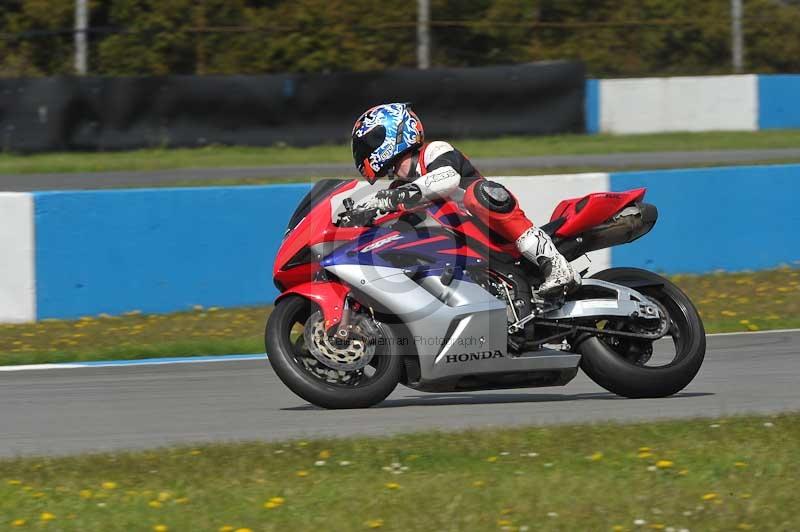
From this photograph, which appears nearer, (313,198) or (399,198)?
(399,198)

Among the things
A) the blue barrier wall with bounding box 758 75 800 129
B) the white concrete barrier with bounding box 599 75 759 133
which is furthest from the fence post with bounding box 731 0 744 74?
the white concrete barrier with bounding box 599 75 759 133

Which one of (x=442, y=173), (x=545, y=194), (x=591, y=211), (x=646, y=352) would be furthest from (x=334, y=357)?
(x=545, y=194)

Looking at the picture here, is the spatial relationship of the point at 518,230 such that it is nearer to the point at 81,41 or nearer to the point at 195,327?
the point at 195,327

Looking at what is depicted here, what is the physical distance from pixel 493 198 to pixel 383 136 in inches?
23.9

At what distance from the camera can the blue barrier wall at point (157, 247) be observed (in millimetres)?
10477

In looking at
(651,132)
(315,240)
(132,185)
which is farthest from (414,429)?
(651,132)

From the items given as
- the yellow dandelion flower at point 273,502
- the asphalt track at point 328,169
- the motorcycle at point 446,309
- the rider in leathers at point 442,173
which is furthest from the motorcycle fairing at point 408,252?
the asphalt track at point 328,169

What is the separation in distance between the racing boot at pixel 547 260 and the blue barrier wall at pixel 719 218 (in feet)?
16.7

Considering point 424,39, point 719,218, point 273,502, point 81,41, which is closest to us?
point 273,502

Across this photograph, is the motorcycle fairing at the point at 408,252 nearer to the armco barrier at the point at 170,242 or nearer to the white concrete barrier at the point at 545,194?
the armco barrier at the point at 170,242

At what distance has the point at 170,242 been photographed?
10.7 meters

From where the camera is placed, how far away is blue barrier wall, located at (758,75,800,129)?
22.1m

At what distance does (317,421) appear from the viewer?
6527 millimetres

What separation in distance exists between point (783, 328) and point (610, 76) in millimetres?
14037
